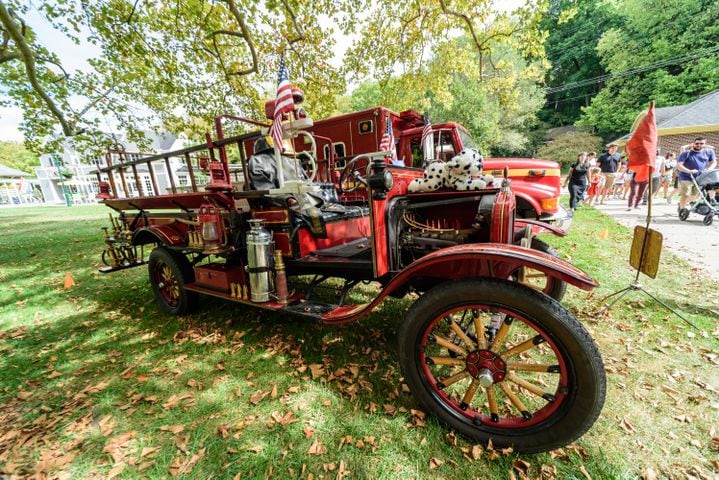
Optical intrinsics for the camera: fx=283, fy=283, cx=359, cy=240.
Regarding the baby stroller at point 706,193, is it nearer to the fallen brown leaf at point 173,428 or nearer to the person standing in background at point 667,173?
the person standing in background at point 667,173

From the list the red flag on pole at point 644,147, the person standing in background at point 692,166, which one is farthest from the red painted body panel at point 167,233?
the person standing in background at point 692,166

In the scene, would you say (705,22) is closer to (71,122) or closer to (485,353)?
(485,353)

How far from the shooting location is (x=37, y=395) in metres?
2.44

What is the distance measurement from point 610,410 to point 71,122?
37.8ft

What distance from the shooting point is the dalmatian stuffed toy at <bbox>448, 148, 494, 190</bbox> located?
2072mm

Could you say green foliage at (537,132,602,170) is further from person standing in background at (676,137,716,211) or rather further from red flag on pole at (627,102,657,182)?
red flag on pole at (627,102,657,182)

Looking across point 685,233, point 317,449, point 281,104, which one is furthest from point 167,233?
point 685,233

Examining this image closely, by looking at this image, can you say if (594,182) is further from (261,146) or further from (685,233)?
(261,146)

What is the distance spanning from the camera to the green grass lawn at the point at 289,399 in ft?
5.60

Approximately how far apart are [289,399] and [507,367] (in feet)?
5.32

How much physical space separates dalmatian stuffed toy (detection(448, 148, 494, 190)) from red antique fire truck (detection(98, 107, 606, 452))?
0.08 m

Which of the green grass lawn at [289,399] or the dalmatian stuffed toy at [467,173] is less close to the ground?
the dalmatian stuffed toy at [467,173]

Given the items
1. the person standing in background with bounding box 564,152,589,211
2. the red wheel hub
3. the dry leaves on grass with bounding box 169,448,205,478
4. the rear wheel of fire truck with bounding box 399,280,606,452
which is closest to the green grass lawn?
the dry leaves on grass with bounding box 169,448,205,478

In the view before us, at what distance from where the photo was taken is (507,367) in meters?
1.74
